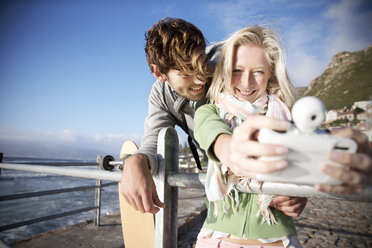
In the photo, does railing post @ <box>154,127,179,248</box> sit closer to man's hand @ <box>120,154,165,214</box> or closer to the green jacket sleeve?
man's hand @ <box>120,154,165,214</box>

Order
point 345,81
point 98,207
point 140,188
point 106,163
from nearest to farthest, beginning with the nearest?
point 140,188
point 106,163
point 98,207
point 345,81

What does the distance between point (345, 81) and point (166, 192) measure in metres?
116

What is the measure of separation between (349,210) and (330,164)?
716cm

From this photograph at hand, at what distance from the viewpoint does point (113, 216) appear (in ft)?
15.6

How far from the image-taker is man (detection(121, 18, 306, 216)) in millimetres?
920

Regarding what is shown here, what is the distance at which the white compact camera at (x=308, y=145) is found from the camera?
350mm

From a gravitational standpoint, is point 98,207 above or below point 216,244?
below

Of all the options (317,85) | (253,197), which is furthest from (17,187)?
(317,85)

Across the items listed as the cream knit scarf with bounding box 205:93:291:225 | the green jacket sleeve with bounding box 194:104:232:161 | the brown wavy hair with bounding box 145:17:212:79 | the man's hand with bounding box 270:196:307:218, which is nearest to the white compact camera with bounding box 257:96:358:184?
the green jacket sleeve with bounding box 194:104:232:161

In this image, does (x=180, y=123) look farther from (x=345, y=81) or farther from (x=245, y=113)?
(x=345, y=81)

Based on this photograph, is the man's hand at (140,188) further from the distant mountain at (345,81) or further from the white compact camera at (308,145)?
the distant mountain at (345,81)

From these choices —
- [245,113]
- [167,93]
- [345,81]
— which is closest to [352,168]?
[245,113]

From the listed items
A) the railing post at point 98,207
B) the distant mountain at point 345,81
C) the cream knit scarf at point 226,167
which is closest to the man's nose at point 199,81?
the cream knit scarf at point 226,167

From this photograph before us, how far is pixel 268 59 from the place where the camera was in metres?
0.97
